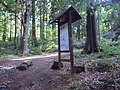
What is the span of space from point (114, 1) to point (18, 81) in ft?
16.0

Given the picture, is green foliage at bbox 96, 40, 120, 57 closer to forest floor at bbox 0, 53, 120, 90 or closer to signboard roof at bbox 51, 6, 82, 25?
Answer: forest floor at bbox 0, 53, 120, 90

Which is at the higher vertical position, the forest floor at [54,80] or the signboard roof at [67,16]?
the signboard roof at [67,16]

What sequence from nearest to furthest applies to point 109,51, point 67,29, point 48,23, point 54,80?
1. point 54,80
2. point 67,29
3. point 109,51
4. point 48,23

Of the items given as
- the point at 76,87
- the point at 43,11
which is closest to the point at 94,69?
the point at 76,87

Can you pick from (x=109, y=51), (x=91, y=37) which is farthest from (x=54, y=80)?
(x=91, y=37)

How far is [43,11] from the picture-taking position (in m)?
28.3

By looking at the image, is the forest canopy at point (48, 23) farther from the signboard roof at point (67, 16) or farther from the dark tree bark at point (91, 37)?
the dark tree bark at point (91, 37)

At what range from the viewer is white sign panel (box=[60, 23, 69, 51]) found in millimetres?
8116

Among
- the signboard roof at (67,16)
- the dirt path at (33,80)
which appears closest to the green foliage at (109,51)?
the dirt path at (33,80)

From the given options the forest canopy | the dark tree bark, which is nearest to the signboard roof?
the forest canopy

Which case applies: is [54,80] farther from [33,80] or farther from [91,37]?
[91,37]

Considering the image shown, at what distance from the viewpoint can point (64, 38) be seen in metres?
8.34

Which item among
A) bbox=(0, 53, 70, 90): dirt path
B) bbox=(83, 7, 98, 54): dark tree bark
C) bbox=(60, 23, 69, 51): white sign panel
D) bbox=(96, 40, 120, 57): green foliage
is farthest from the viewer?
bbox=(83, 7, 98, 54): dark tree bark

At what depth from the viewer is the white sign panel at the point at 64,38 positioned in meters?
8.12
